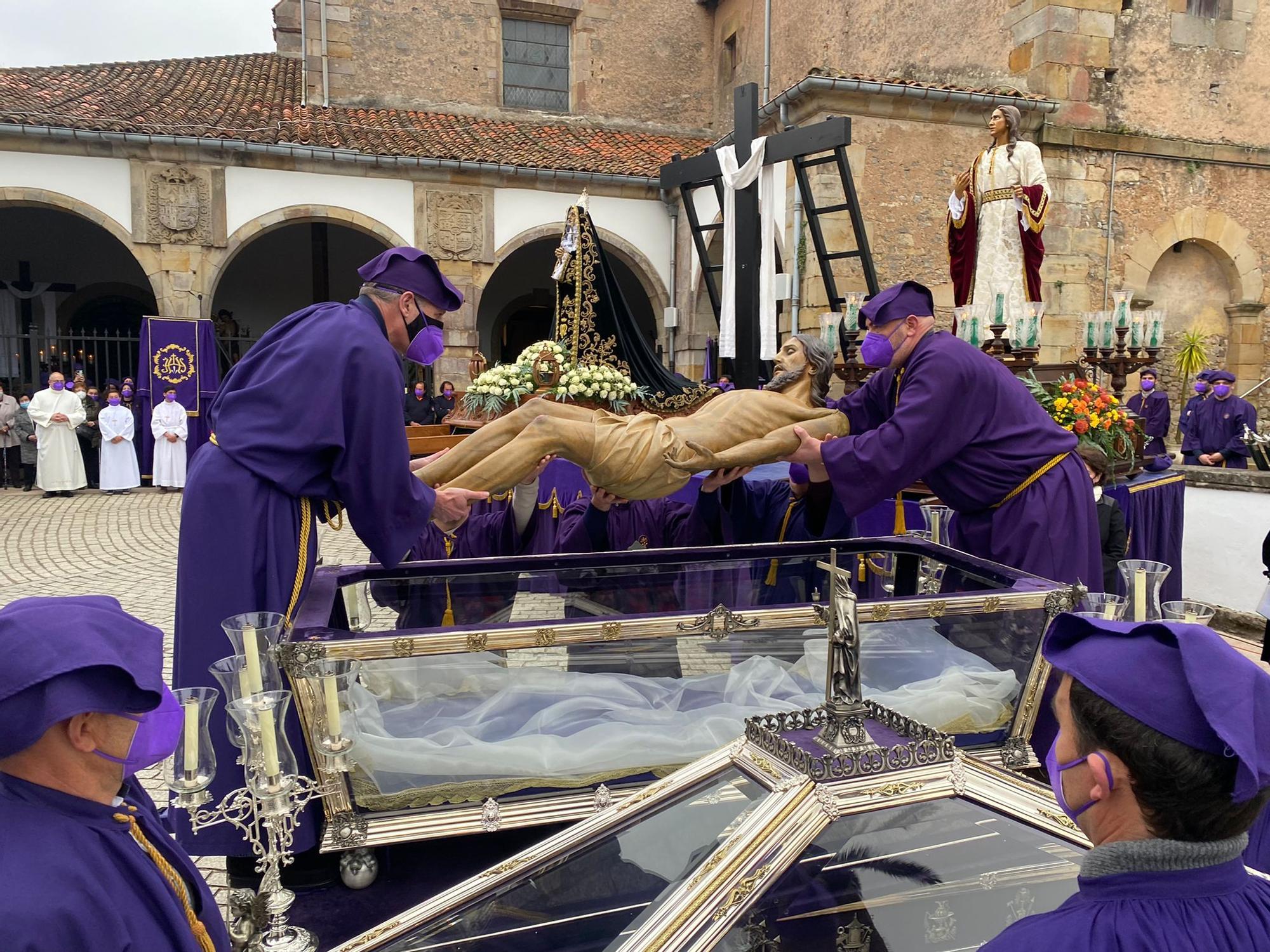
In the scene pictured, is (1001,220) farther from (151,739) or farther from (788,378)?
(151,739)

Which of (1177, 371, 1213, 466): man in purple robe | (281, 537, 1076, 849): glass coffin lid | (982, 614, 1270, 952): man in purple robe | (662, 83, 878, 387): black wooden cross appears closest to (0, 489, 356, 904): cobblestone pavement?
(281, 537, 1076, 849): glass coffin lid

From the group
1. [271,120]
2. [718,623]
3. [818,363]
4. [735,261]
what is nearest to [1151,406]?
[735,261]

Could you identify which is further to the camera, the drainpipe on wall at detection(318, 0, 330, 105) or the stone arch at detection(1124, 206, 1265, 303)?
the drainpipe on wall at detection(318, 0, 330, 105)

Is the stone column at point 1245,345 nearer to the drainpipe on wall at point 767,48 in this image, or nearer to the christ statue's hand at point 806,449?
the drainpipe on wall at point 767,48

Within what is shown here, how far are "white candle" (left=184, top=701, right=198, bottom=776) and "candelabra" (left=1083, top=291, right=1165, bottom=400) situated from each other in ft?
21.6

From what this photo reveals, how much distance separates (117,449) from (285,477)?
1264cm

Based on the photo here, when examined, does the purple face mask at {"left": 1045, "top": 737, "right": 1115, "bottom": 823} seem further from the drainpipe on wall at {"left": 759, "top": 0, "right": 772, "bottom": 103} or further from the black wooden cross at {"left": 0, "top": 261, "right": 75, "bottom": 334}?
the black wooden cross at {"left": 0, "top": 261, "right": 75, "bottom": 334}

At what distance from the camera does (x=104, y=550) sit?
934cm

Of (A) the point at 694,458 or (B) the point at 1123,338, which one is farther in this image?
(B) the point at 1123,338

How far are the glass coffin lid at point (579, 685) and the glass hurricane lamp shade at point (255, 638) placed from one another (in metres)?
0.08

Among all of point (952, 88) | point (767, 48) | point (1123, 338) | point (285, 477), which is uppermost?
point (767, 48)

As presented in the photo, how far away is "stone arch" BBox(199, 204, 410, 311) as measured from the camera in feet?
46.3

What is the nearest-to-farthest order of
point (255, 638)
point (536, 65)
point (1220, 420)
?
point (255, 638) → point (1220, 420) → point (536, 65)

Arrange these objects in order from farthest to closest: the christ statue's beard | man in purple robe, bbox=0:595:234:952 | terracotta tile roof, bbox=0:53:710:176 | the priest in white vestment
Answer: terracotta tile roof, bbox=0:53:710:176, the priest in white vestment, the christ statue's beard, man in purple robe, bbox=0:595:234:952
